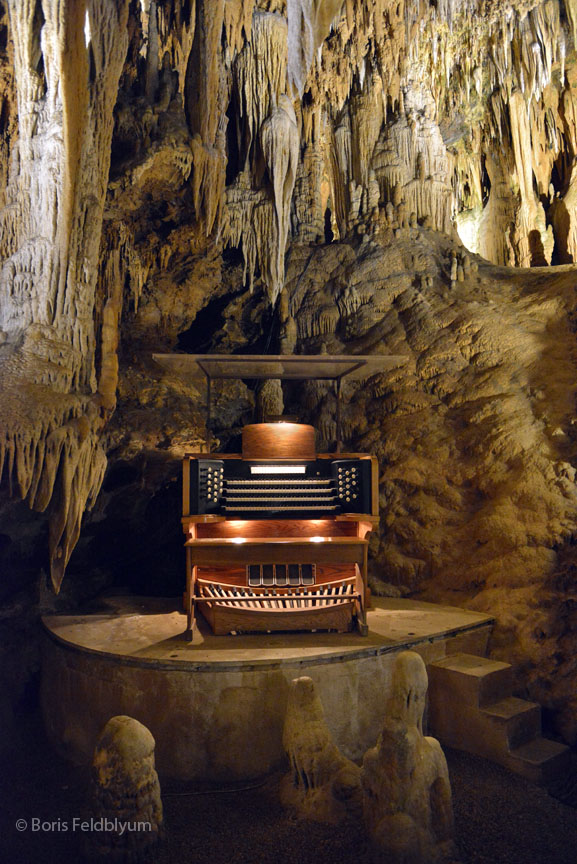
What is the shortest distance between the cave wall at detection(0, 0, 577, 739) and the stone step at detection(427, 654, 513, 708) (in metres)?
0.55

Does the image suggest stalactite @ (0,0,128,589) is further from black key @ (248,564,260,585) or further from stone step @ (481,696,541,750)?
stone step @ (481,696,541,750)

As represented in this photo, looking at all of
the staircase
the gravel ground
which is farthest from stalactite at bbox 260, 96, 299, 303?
the gravel ground

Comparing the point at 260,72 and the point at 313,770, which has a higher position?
the point at 260,72

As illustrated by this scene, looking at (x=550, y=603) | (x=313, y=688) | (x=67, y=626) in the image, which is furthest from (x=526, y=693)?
(x=67, y=626)

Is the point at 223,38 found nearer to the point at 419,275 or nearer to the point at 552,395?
the point at 419,275

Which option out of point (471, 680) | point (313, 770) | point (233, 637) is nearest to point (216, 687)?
point (233, 637)

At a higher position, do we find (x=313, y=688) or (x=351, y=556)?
(x=351, y=556)

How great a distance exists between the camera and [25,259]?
21.9ft

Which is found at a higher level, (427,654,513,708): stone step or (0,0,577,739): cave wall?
(0,0,577,739): cave wall

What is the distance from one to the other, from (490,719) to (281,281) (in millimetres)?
8139

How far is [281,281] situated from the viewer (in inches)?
450

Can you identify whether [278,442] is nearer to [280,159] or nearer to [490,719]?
[490,719]

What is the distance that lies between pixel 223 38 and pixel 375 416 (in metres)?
6.45

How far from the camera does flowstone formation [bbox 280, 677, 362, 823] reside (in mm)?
4449
